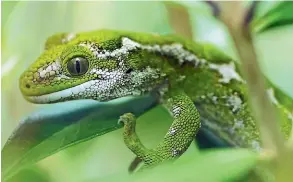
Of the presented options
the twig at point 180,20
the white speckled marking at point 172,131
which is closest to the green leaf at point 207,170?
the white speckled marking at point 172,131

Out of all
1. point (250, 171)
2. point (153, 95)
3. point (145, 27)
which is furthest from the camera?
point (145, 27)

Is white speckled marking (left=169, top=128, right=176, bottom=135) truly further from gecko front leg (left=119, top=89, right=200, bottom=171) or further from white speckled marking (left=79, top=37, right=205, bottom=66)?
white speckled marking (left=79, top=37, right=205, bottom=66)

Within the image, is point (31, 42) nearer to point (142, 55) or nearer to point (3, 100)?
point (3, 100)

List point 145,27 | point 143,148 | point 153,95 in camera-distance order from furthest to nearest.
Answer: point 145,27 → point 153,95 → point 143,148

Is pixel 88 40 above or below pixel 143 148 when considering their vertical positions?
above

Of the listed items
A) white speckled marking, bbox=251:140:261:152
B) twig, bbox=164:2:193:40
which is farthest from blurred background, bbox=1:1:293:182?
white speckled marking, bbox=251:140:261:152

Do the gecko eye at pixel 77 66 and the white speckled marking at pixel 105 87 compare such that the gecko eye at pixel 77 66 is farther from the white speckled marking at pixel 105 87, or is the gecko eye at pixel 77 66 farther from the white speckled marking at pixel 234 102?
the white speckled marking at pixel 234 102

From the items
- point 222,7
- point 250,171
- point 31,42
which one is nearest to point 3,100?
point 31,42
